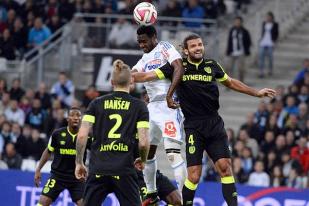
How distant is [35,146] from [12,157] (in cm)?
78

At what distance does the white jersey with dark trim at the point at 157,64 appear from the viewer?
56.9 feet

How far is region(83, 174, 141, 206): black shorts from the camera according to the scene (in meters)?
15.0

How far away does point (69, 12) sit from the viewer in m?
31.7

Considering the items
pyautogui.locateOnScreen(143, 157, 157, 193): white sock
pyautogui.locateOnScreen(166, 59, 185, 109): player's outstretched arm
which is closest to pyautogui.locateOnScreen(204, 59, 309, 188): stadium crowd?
pyautogui.locateOnScreen(143, 157, 157, 193): white sock

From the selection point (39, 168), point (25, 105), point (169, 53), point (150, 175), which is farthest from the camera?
point (25, 105)

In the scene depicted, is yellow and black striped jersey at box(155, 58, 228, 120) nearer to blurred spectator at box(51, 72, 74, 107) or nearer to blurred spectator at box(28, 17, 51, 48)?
blurred spectator at box(51, 72, 74, 107)

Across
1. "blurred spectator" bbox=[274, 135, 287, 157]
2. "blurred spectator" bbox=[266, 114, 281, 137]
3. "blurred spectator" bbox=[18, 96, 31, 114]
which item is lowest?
"blurred spectator" bbox=[274, 135, 287, 157]

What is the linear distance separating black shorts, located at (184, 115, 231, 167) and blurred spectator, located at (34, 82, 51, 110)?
1159 cm

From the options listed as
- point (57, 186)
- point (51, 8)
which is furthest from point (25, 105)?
point (57, 186)

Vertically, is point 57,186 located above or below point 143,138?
below

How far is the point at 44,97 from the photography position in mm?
28203

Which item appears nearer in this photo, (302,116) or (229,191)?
(229,191)

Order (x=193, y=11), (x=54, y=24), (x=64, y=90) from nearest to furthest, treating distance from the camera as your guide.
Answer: (x=64, y=90), (x=193, y=11), (x=54, y=24)

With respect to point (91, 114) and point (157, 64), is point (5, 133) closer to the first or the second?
point (157, 64)
